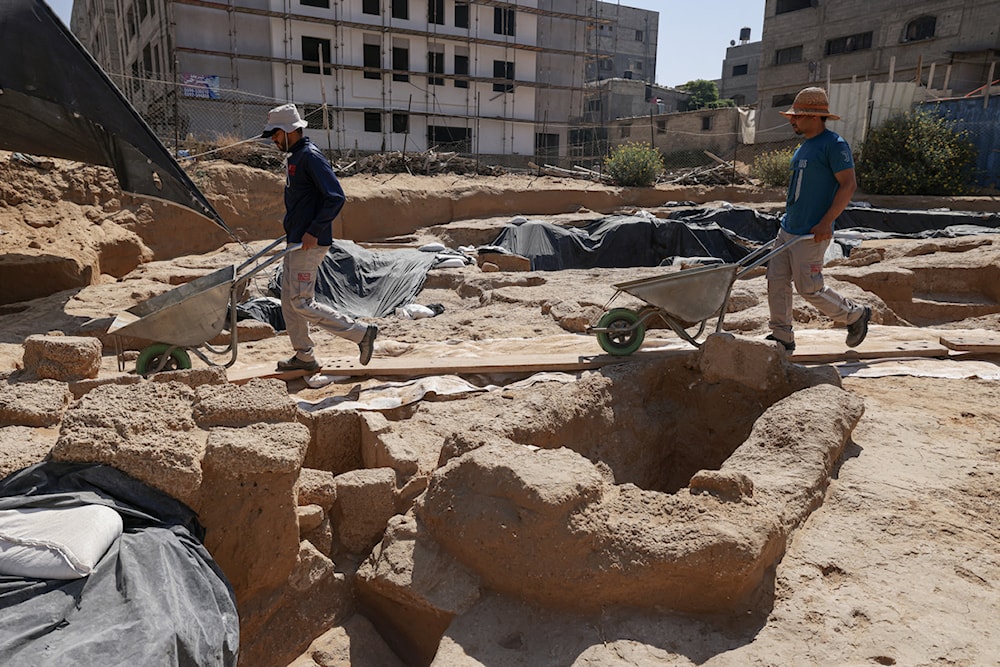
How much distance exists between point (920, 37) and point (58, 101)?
29894mm

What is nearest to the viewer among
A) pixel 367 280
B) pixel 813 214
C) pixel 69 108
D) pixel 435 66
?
pixel 813 214

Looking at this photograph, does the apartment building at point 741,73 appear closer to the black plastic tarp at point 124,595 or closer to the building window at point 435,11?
the building window at point 435,11

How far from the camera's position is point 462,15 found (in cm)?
2873

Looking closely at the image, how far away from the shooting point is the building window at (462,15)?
28531mm

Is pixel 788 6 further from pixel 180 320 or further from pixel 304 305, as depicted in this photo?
pixel 180 320

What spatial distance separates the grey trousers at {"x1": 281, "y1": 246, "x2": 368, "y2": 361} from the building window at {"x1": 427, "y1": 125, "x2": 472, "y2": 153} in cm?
2392

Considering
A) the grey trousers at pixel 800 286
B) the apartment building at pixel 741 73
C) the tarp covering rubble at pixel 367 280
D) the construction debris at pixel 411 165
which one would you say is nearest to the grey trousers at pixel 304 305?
the grey trousers at pixel 800 286

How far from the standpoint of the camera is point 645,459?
404cm

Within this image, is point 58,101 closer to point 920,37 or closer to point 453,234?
point 453,234

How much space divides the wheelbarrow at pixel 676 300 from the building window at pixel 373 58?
977 inches

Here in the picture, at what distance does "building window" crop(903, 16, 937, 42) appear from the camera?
25.4 metres

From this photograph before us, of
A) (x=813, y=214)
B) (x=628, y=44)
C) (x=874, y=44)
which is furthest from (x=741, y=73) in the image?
(x=813, y=214)

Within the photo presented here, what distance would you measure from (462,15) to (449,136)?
542cm

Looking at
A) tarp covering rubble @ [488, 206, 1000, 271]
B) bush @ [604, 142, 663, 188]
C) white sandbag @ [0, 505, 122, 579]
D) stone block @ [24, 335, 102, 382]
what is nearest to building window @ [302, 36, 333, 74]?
bush @ [604, 142, 663, 188]
